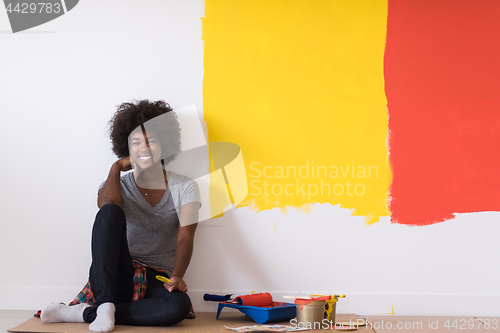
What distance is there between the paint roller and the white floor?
698 millimetres

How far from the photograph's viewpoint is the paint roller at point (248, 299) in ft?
5.51

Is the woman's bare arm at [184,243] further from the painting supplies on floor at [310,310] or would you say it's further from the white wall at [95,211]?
the painting supplies on floor at [310,310]

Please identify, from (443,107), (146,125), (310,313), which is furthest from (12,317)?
(443,107)

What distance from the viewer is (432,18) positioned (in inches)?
75.1

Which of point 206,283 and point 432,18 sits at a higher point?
point 432,18

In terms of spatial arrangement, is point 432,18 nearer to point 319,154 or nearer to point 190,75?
point 319,154

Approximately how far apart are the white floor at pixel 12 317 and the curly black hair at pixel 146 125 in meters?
0.73

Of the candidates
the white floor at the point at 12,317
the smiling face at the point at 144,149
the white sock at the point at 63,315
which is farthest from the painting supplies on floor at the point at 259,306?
the white floor at the point at 12,317

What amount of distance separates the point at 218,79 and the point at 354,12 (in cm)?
67

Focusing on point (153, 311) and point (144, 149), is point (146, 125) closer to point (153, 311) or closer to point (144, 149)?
point (144, 149)

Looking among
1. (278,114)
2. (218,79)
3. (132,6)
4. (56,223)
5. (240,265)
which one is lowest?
(240,265)

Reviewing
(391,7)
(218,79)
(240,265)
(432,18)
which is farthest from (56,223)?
(432,18)

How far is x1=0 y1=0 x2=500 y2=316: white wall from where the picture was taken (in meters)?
1.85

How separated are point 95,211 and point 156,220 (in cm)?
33
